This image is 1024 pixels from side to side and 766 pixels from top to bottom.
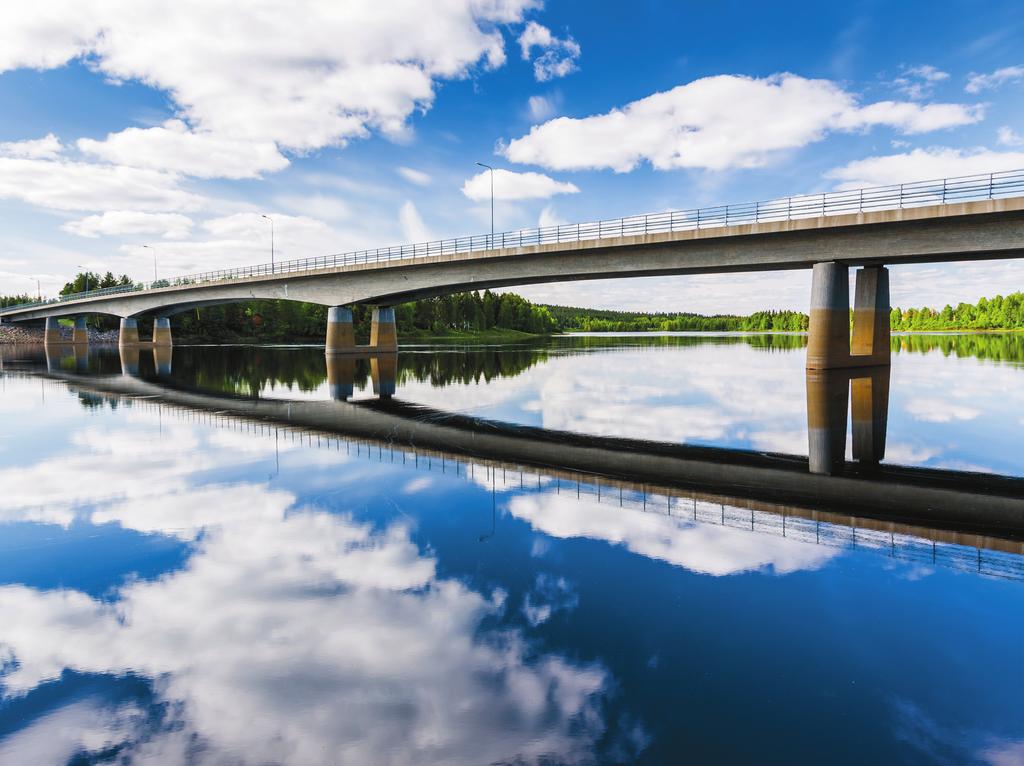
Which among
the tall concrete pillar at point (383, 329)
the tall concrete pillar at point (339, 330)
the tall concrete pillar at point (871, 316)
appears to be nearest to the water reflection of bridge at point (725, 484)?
the tall concrete pillar at point (871, 316)

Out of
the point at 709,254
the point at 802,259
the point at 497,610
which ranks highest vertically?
the point at 709,254

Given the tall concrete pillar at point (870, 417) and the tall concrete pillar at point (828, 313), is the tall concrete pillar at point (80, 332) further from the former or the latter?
the tall concrete pillar at point (870, 417)

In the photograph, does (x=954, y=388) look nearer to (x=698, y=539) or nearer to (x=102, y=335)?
(x=698, y=539)

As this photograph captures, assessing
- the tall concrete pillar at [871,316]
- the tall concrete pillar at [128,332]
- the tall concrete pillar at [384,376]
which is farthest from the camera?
the tall concrete pillar at [128,332]

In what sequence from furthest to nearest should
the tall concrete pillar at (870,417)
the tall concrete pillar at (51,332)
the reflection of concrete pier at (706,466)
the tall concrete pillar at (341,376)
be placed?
the tall concrete pillar at (51,332) < the tall concrete pillar at (341,376) < the tall concrete pillar at (870,417) < the reflection of concrete pier at (706,466)

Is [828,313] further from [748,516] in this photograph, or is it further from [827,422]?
[748,516]

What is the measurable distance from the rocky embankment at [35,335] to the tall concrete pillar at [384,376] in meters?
94.3

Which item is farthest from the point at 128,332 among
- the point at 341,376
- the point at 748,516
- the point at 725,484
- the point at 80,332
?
the point at 748,516

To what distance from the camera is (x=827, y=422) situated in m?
22.1

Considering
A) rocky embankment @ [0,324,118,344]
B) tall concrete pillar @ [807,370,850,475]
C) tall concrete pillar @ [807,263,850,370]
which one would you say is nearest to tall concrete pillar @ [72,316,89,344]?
rocky embankment @ [0,324,118,344]

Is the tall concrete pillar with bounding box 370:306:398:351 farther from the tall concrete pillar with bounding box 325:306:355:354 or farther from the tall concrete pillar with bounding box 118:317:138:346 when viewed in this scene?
the tall concrete pillar with bounding box 118:317:138:346

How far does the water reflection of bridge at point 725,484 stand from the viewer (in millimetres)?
10297

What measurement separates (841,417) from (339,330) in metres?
53.7

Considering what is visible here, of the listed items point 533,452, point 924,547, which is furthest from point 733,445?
point 924,547
